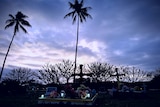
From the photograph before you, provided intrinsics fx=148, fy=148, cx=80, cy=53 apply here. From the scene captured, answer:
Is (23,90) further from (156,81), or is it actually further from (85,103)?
(156,81)

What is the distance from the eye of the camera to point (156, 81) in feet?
158

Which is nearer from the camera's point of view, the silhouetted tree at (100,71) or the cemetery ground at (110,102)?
the cemetery ground at (110,102)

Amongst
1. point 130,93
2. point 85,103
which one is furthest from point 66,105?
point 130,93

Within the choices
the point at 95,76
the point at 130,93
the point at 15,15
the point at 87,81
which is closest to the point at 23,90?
the point at 87,81

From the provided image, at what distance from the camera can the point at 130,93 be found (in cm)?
2277

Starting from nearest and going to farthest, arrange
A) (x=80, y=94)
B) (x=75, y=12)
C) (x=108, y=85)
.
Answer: (x=80, y=94)
(x=75, y=12)
(x=108, y=85)

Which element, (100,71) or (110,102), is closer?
(110,102)

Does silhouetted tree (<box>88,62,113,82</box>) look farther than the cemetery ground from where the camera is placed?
Yes

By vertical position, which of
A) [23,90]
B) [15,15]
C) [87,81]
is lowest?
[23,90]

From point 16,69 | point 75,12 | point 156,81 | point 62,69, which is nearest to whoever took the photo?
point 75,12

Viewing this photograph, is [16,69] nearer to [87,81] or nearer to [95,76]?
[95,76]

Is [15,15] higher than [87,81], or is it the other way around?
[15,15]

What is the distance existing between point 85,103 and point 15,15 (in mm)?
28474

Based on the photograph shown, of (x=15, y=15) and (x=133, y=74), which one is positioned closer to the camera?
(x=15, y=15)
